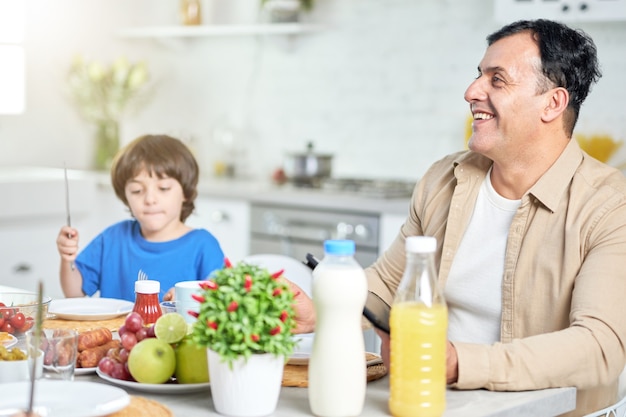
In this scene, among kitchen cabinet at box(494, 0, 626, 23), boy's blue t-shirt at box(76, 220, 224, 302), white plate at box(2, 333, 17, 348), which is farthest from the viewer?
kitchen cabinet at box(494, 0, 626, 23)

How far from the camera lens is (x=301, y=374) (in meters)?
1.73

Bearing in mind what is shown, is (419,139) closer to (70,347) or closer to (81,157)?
(81,157)

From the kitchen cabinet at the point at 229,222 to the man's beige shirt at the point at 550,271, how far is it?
211cm

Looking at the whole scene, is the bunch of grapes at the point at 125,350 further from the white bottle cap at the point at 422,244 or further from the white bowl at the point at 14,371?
the white bottle cap at the point at 422,244

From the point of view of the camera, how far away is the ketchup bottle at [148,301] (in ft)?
6.48

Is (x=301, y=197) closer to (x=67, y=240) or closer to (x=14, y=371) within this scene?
(x=67, y=240)

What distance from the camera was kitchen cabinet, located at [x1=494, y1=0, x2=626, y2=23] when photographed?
145 inches

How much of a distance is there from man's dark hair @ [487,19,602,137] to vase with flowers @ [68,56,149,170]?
344 centimetres

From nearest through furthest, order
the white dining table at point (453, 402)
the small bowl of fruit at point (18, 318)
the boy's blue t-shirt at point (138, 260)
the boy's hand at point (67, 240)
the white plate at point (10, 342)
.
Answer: the white dining table at point (453, 402) < the white plate at point (10, 342) < the small bowl of fruit at point (18, 318) < the boy's hand at point (67, 240) < the boy's blue t-shirt at point (138, 260)

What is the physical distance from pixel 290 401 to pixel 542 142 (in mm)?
927

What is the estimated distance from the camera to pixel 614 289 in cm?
184

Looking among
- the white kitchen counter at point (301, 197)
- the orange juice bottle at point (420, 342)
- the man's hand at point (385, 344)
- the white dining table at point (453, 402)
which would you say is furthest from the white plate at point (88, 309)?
the white kitchen counter at point (301, 197)

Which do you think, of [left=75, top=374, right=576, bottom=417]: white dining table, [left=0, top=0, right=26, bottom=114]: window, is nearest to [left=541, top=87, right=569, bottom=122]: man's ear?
[left=75, top=374, right=576, bottom=417]: white dining table

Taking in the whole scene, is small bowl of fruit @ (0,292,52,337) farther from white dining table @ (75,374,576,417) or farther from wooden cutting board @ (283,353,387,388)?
wooden cutting board @ (283,353,387,388)
